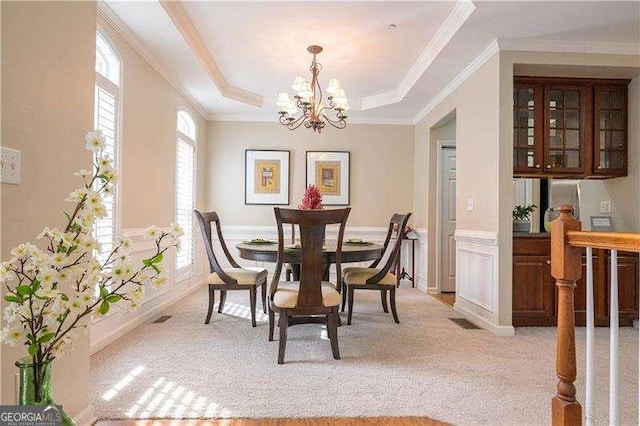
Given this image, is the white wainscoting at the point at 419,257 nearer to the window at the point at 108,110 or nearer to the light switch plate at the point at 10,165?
the window at the point at 108,110

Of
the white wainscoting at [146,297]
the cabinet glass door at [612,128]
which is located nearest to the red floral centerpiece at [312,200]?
the white wainscoting at [146,297]

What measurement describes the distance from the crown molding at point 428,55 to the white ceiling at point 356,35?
11 mm

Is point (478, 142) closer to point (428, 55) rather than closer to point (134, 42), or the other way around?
point (428, 55)

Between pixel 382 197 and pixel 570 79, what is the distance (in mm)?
2839

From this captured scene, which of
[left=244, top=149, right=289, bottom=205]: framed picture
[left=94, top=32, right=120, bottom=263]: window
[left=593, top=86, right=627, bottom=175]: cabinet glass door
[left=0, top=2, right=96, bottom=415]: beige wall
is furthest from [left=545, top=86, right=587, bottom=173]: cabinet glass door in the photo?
[left=94, top=32, right=120, bottom=263]: window

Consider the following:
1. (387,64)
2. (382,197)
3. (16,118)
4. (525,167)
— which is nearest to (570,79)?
(525,167)

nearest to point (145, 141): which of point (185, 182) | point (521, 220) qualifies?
point (185, 182)

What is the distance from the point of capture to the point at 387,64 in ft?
13.2

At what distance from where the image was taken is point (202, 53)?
145 inches

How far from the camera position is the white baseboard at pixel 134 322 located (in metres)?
2.70

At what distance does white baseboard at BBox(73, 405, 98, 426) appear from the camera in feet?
5.41

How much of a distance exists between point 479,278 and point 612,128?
193 cm

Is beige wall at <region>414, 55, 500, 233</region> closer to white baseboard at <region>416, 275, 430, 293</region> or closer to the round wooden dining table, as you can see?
the round wooden dining table

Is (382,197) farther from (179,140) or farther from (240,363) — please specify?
(240,363)
